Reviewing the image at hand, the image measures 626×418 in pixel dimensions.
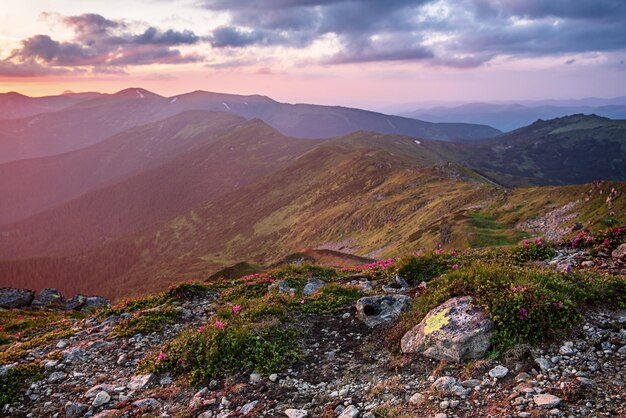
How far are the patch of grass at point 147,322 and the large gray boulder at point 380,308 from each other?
7415 mm

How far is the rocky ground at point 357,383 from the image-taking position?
764 cm

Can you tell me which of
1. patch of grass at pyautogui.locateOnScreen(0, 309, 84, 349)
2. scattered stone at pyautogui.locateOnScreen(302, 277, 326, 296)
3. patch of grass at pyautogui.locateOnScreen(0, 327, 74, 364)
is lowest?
patch of grass at pyautogui.locateOnScreen(0, 309, 84, 349)

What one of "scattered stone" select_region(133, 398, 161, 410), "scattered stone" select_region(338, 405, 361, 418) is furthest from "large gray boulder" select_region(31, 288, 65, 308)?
"scattered stone" select_region(338, 405, 361, 418)

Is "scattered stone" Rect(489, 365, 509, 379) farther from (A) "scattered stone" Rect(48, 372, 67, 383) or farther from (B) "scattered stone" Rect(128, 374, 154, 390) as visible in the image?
(A) "scattered stone" Rect(48, 372, 67, 383)

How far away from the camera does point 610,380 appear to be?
7.58m

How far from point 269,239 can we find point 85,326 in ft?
564

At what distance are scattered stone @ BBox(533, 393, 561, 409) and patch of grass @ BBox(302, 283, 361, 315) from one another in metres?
7.03

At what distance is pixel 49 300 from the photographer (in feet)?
112

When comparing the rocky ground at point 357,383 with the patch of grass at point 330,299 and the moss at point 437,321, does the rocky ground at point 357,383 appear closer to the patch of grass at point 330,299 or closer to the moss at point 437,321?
the patch of grass at point 330,299

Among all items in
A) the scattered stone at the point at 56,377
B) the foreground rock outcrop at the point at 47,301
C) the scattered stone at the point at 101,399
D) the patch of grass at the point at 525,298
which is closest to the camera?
the patch of grass at the point at 525,298

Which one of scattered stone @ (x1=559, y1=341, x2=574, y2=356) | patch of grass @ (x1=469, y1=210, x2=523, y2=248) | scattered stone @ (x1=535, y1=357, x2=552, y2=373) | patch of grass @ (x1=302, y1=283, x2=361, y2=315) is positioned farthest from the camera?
patch of grass @ (x1=469, y1=210, x2=523, y2=248)

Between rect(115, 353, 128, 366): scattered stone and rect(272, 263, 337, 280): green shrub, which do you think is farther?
rect(272, 263, 337, 280): green shrub

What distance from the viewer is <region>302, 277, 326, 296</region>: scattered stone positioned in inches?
629

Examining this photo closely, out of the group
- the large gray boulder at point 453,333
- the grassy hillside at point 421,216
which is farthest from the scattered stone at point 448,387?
the grassy hillside at point 421,216
